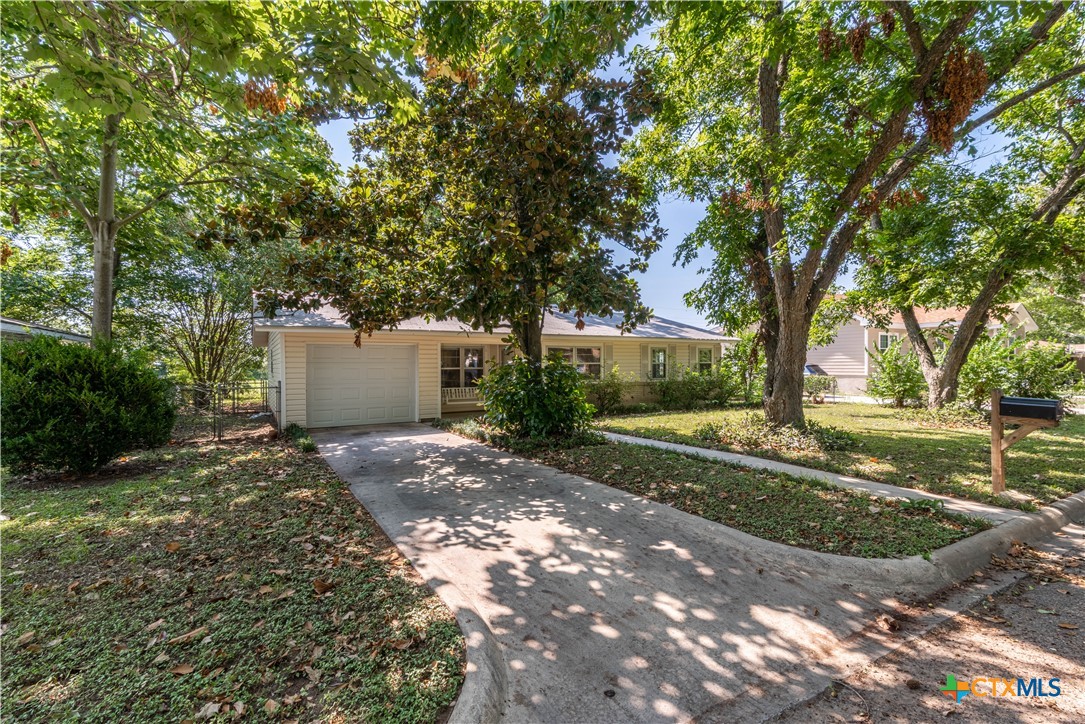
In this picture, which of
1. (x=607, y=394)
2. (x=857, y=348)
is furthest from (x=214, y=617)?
(x=857, y=348)

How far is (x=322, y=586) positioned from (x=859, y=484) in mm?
6255

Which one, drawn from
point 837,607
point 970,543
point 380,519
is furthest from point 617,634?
point 970,543

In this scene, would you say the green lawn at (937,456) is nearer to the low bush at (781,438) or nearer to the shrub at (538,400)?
the low bush at (781,438)

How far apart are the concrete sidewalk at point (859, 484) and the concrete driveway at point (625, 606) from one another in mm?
2333

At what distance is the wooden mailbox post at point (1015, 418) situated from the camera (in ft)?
15.1

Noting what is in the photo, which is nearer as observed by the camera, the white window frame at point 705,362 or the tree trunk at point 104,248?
the tree trunk at point 104,248

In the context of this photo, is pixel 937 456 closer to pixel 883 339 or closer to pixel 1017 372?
pixel 1017 372

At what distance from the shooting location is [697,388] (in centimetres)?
1612

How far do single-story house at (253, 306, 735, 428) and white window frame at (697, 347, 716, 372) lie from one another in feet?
8.99

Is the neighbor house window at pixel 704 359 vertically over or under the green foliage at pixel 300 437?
over

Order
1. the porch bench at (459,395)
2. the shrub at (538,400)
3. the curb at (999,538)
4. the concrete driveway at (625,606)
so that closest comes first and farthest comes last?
the concrete driveway at (625,606) → the curb at (999,538) → the shrub at (538,400) → the porch bench at (459,395)

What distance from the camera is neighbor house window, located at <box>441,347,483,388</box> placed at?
545 inches

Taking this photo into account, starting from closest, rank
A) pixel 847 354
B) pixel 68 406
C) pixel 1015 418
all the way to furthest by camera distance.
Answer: pixel 1015 418 < pixel 68 406 < pixel 847 354

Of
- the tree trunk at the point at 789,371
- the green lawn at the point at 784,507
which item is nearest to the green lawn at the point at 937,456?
the tree trunk at the point at 789,371
